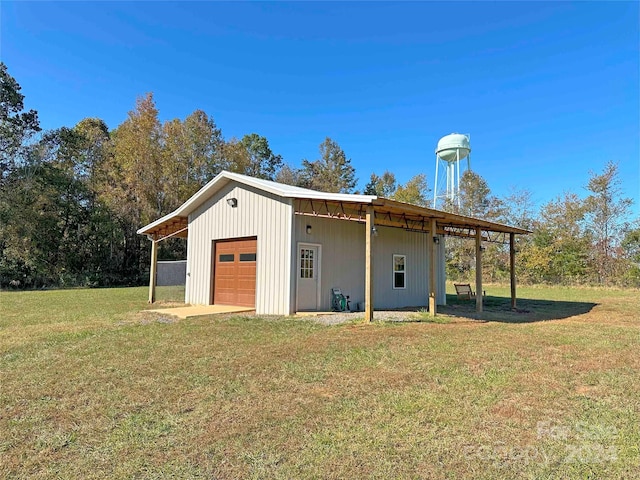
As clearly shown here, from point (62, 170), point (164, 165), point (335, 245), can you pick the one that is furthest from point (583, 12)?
point (62, 170)

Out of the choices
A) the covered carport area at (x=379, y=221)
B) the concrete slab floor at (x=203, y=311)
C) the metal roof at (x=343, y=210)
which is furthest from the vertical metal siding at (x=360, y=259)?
the concrete slab floor at (x=203, y=311)

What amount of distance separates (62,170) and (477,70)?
22269 millimetres

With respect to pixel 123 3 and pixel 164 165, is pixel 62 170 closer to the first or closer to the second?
pixel 164 165

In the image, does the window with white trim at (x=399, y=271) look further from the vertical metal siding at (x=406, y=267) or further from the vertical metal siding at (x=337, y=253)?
the vertical metal siding at (x=337, y=253)

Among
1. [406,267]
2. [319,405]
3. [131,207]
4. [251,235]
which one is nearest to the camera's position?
[319,405]

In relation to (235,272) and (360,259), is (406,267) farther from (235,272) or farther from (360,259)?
(235,272)

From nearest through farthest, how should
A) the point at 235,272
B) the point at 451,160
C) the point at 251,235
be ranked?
the point at 251,235 → the point at 235,272 → the point at 451,160

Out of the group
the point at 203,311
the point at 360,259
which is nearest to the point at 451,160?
the point at 360,259

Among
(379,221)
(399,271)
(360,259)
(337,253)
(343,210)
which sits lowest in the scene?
(399,271)

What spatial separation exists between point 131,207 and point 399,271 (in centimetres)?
1902

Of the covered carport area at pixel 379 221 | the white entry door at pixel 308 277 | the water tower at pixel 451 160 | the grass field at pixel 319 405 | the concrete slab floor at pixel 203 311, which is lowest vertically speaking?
the grass field at pixel 319 405

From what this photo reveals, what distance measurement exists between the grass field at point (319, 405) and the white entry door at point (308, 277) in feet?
9.50

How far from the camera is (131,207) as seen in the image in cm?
2478

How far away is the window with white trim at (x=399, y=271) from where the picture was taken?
12.4 metres
